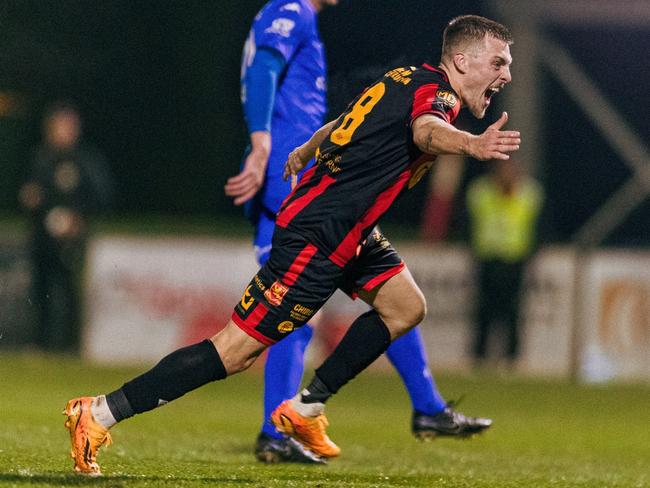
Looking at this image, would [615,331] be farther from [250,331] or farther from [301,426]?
[250,331]

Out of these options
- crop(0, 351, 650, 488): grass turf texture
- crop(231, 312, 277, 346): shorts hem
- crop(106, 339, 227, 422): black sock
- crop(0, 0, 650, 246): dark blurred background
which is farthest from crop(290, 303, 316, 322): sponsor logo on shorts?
crop(0, 0, 650, 246): dark blurred background

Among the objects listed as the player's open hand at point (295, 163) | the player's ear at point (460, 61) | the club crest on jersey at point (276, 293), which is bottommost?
the club crest on jersey at point (276, 293)

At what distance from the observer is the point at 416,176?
6078mm

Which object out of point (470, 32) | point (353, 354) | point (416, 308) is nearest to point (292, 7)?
point (470, 32)

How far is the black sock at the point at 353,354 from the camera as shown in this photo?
6.25 metres

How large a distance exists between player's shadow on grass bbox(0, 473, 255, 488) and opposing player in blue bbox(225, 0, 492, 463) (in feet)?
3.78

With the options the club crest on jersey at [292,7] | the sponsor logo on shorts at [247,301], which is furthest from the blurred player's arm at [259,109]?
the sponsor logo on shorts at [247,301]

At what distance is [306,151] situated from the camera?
6293 millimetres

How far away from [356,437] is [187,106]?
52.3 feet

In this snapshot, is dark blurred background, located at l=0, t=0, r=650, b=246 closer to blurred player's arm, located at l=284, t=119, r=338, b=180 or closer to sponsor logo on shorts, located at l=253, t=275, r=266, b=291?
blurred player's arm, located at l=284, t=119, r=338, b=180

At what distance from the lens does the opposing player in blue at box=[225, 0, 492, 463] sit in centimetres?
710

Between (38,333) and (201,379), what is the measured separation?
8.74 m

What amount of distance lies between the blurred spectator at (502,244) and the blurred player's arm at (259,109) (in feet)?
23.0

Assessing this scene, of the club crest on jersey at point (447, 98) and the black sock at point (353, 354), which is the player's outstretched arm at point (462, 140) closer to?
the club crest on jersey at point (447, 98)
